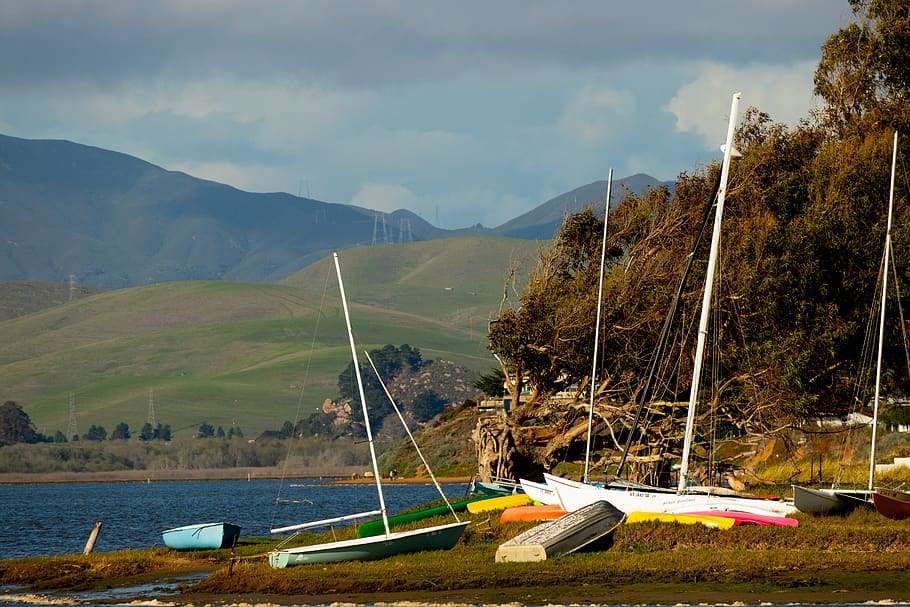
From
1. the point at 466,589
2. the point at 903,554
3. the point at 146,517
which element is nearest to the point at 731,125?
the point at 903,554

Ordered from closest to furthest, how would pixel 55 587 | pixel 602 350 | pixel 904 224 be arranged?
pixel 55 587, pixel 904 224, pixel 602 350

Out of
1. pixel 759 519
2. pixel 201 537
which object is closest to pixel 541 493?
pixel 759 519

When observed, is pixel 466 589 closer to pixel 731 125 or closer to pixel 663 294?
pixel 731 125

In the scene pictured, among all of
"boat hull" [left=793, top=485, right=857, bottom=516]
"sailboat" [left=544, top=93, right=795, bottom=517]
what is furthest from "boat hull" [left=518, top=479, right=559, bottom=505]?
"boat hull" [left=793, top=485, right=857, bottom=516]

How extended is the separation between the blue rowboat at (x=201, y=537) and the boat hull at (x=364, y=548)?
887 cm

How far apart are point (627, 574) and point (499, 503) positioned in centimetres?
1782

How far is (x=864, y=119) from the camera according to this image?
64.5 metres

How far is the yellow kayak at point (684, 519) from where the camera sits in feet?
126

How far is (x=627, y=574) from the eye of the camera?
3312cm

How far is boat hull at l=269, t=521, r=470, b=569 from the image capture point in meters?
36.8

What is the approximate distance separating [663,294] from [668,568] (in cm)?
2718

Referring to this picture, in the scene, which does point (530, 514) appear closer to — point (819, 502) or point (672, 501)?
point (672, 501)

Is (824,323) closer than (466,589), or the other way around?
(466,589)

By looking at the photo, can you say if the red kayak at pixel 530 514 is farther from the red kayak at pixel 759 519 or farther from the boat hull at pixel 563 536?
the red kayak at pixel 759 519
